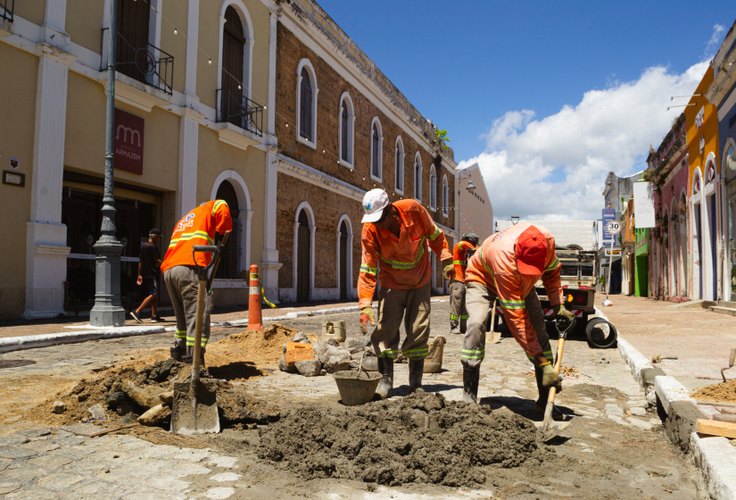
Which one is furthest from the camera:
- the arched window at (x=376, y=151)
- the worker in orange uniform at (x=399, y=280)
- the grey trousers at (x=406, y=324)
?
the arched window at (x=376, y=151)

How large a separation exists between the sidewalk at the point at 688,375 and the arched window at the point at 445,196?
25.5m

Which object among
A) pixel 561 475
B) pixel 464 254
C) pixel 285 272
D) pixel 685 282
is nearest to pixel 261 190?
pixel 285 272

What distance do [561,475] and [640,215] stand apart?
92.9 ft

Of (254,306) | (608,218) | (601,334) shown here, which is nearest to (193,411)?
(254,306)

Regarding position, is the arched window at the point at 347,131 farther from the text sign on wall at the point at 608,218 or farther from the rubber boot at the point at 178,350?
the text sign on wall at the point at 608,218

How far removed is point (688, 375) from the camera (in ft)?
18.3

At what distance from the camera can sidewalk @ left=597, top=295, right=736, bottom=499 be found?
9.32 ft

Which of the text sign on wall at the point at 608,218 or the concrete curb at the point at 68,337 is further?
the text sign on wall at the point at 608,218

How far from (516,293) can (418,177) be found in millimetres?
28683

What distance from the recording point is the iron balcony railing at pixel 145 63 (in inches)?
479

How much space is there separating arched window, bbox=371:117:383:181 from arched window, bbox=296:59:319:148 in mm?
5984

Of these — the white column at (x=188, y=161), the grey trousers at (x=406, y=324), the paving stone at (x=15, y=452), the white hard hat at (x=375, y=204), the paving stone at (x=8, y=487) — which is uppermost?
the white column at (x=188, y=161)

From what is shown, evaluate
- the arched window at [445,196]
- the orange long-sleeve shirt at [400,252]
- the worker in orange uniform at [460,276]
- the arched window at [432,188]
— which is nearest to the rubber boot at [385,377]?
the orange long-sleeve shirt at [400,252]

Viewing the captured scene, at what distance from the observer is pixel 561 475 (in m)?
3.07
